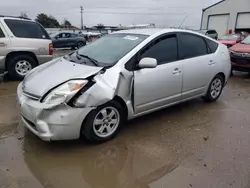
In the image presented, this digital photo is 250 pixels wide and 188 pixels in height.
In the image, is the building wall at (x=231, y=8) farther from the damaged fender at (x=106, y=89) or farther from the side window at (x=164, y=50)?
the damaged fender at (x=106, y=89)

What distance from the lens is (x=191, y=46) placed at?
4.64 meters

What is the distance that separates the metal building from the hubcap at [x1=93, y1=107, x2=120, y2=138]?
98.2 ft

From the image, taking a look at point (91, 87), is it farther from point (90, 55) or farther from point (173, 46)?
point (173, 46)

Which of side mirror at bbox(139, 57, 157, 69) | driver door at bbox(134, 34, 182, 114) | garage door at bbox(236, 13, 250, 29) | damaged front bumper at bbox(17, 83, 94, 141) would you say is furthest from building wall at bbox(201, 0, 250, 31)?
damaged front bumper at bbox(17, 83, 94, 141)

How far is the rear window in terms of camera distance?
279 inches

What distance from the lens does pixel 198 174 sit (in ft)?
9.54

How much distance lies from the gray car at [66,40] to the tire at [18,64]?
12.4 metres

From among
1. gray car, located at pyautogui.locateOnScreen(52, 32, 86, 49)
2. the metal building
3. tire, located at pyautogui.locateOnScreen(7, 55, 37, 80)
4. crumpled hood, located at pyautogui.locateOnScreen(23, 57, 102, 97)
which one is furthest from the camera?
the metal building

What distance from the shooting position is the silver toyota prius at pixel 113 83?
10.2ft

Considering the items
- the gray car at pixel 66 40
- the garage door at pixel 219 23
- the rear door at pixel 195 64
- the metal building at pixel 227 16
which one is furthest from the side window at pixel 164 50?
the garage door at pixel 219 23

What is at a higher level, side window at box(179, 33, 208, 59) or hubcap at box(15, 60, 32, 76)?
side window at box(179, 33, 208, 59)

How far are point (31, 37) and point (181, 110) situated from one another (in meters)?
4.81

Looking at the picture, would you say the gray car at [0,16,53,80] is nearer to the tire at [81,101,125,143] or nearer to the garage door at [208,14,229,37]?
the tire at [81,101,125,143]

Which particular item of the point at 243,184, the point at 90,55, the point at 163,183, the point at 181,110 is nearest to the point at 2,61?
the point at 90,55
